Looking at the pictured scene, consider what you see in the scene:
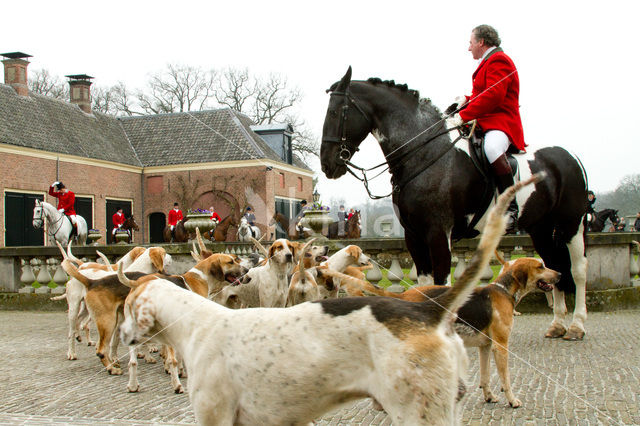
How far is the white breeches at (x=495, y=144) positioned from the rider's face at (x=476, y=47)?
1.01 meters

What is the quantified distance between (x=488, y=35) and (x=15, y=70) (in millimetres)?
37775

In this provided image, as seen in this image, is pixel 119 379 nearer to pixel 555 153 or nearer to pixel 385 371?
pixel 385 371

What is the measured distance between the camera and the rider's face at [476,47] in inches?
266

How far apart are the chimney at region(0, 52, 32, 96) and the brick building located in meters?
0.06

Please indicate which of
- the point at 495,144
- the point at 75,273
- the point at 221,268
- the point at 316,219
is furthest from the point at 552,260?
the point at 316,219

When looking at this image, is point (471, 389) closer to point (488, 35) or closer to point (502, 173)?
point (502, 173)

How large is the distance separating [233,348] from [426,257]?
3.76 metres

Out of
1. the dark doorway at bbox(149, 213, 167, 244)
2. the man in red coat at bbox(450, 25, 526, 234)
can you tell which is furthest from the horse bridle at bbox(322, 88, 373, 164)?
the dark doorway at bbox(149, 213, 167, 244)

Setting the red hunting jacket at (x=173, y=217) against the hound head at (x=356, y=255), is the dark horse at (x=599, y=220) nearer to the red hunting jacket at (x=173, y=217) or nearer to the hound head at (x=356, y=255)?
the red hunting jacket at (x=173, y=217)

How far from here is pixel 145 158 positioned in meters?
44.2

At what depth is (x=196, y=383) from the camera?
306 centimetres

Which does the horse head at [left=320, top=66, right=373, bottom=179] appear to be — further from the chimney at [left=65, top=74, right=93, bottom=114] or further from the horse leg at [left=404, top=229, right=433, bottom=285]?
the chimney at [left=65, top=74, right=93, bottom=114]

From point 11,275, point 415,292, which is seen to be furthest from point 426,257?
point 11,275

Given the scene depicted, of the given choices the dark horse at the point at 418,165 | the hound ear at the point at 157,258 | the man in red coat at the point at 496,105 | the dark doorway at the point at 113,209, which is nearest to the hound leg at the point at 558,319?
the dark horse at the point at 418,165
